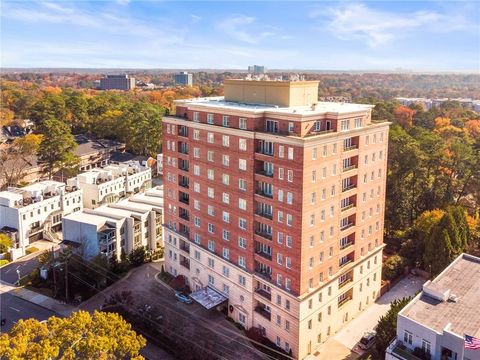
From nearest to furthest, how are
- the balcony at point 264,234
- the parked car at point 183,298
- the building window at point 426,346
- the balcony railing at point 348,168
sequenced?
the building window at point 426,346, the balcony at point 264,234, the balcony railing at point 348,168, the parked car at point 183,298

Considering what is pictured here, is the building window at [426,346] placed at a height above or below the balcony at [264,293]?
above

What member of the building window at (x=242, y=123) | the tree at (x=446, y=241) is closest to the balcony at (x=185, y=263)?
the building window at (x=242, y=123)

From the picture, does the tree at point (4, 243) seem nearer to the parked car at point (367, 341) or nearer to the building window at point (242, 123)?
the building window at point (242, 123)

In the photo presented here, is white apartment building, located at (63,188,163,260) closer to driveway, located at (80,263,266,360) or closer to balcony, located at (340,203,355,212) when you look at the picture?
driveway, located at (80,263,266,360)

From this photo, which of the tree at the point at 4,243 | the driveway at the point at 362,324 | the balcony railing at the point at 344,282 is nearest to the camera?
the driveway at the point at 362,324

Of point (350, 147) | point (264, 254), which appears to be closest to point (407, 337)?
point (264, 254)

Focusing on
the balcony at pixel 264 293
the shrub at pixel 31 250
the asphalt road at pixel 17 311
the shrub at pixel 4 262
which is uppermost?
the balcony at pixel 264 293

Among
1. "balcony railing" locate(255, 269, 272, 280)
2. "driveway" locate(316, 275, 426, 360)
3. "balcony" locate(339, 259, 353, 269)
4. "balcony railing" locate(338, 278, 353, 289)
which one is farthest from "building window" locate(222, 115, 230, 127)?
"driveway" locate(316, 275, 426, 360)
